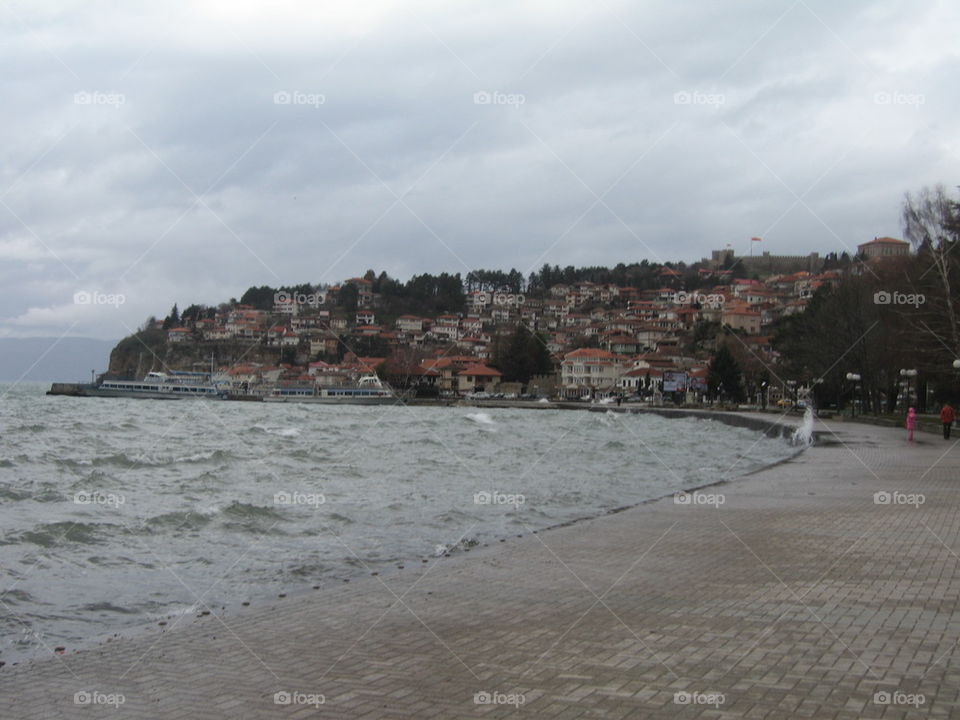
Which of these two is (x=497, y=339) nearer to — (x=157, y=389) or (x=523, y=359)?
A: (x=523, y=359)

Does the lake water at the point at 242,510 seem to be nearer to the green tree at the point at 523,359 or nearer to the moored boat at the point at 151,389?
the moored boat at the point at 151,389

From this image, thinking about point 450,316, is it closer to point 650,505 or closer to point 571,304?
point 571,304

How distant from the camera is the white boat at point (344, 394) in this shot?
114 m

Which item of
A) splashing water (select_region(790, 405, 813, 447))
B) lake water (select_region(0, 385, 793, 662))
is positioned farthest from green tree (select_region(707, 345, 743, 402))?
lake water (select_region(0, 385, 793, 662))

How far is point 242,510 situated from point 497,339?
418ft

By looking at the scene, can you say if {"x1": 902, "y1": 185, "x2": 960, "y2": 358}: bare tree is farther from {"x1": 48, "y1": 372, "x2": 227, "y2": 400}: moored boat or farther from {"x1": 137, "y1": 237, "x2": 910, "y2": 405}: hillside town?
{"x1": 48, "y1": 372, "x2": 227, "y2": 400}: moored boat

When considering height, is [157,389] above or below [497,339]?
below

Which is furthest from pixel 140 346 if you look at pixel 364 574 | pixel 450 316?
pixel 364 574

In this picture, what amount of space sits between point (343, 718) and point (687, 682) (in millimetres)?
1827

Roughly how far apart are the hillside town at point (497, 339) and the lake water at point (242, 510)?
241ft

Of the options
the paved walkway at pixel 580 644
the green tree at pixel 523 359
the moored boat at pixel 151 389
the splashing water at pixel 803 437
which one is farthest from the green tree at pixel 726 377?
the paved walkway at pixel 580 644

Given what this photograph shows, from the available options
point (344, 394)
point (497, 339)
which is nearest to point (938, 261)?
point (344, 394)

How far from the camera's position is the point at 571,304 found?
19650 centimetres

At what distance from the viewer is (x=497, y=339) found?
141m
